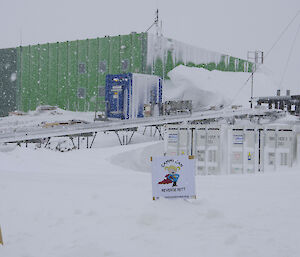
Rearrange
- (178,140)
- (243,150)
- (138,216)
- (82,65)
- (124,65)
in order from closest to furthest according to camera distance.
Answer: (138,216), (243,150), (178,140), (124,65), (82,65)

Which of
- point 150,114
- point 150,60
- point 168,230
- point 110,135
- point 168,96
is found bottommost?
point 168,230

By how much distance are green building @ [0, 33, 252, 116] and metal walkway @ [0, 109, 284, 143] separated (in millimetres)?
7735

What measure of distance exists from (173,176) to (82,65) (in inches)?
924

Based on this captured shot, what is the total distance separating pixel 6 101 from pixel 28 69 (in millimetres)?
4280

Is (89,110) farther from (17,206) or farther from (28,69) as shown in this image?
(17,206)

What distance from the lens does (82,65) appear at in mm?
27312

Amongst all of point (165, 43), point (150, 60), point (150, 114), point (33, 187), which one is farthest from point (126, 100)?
point (33, 187)

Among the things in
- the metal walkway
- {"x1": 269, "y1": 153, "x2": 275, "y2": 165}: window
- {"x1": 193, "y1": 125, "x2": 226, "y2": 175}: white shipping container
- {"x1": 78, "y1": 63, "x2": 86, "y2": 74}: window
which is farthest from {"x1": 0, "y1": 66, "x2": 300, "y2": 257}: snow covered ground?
{"x1": 78, "y1": 63, "x2": 86, "y2": 74}: window

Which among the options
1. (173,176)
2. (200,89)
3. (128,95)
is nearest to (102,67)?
(200,89)

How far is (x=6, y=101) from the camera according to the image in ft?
107

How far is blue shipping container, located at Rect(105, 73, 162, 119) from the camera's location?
739 inches

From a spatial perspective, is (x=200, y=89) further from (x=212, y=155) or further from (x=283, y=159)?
(x=283, y=159)

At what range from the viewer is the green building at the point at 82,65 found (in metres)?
24.9

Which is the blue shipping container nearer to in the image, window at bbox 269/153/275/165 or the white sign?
window at bbox 269/153/275/165
